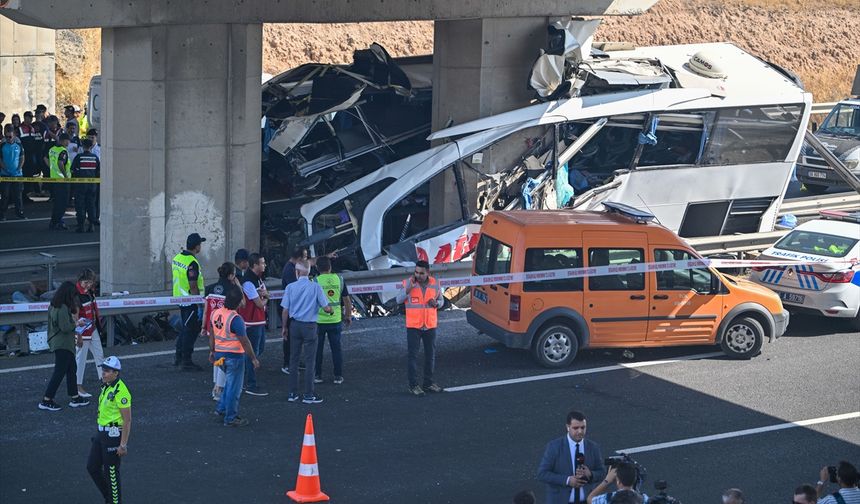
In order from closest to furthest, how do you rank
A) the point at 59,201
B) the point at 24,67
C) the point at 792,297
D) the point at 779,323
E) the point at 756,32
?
the point at 779,323 → the point at 792,297 → the point at 59,201 → the point at 24,67 → the point at 756,32

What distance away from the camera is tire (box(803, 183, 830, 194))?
27.9 meters

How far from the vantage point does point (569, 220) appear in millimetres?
16000

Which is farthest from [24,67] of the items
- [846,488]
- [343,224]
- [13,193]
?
[846,488]

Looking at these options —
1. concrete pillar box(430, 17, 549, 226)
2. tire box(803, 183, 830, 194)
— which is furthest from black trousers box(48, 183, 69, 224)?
tire box(803, 183, 830, 194)

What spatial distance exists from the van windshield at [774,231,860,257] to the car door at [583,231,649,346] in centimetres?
358

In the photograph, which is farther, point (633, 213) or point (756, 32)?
point (756, 32)

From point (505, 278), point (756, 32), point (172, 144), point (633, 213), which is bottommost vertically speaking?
point (505, 278)

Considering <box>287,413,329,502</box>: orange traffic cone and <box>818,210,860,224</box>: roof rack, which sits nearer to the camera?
<box>287,413,329,502</box>: orange traffic cone

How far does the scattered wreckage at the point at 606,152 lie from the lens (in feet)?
65.2

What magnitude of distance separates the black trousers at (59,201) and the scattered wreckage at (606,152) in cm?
425

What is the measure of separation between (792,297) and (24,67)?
2113 cm

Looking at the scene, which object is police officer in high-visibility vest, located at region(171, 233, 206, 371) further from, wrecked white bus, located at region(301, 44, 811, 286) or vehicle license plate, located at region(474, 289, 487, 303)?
wrecked white bus, located at region(301, 44, 811, 286)

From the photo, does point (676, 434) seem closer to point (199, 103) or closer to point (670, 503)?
point (670, 503)

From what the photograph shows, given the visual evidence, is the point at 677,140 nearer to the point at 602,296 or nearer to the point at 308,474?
the point at 602,296
